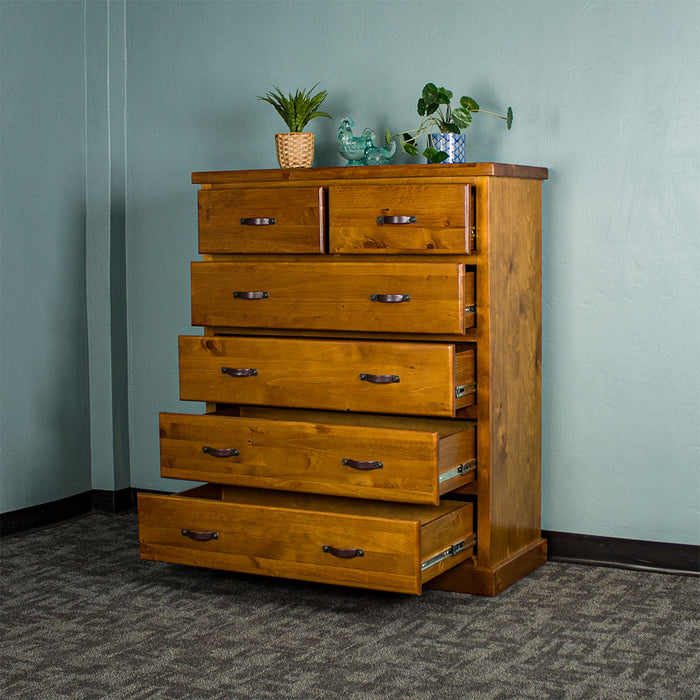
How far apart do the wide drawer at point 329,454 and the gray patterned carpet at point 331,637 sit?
32 centimetres

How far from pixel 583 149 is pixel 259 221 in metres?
1.00

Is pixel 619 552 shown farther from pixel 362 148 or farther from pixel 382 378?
pixel 362 148

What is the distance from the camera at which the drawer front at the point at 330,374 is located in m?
2.68

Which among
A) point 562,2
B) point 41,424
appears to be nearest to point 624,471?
point 562,2

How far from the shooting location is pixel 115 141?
151 inches

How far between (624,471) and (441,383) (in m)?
0.80

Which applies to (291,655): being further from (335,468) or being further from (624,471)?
(624,471)

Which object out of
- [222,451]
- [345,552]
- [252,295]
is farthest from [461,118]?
[345,552]

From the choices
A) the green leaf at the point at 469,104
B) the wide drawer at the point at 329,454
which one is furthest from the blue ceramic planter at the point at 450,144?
the wide drawer at the point at 329,454

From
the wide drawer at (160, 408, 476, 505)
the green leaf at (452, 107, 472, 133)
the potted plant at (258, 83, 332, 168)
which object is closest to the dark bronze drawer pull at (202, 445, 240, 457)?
the wide drawer at (160, 408, 476, 505)

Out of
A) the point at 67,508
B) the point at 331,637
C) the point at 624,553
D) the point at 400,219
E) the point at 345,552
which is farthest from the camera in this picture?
the point at 67,508

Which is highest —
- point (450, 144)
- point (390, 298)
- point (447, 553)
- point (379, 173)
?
point (450, 144)

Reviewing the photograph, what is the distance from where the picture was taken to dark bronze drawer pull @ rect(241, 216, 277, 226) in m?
2.94

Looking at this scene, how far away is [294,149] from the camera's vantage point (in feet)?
10.3
